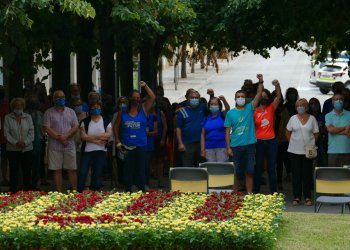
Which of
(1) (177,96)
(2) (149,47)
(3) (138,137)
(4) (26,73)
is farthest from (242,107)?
(1) (177,96)

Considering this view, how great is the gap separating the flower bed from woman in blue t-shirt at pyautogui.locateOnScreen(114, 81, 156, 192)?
4.21 m

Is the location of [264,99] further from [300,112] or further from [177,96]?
[177,96]

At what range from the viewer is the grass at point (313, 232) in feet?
43.7

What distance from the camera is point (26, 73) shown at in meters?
23.6

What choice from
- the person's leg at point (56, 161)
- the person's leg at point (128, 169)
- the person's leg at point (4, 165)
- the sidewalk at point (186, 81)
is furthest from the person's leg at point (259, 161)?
the sidewalk at point (186, 81)

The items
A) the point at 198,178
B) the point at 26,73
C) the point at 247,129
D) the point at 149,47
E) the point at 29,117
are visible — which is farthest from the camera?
the point at 149,47

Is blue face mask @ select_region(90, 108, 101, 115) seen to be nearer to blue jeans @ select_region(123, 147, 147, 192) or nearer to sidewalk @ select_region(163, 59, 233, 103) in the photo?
blue jeans @ select_region(123, 147, 147, 192)

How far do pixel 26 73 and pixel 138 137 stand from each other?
452cm

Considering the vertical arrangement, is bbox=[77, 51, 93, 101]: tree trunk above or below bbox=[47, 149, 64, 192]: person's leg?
above

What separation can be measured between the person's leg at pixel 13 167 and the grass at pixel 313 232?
664cm

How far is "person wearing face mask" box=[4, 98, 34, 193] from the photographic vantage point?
68.6 ft

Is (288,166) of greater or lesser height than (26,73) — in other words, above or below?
below

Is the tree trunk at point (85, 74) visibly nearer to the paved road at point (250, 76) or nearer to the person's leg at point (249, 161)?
the person's leg at point (249, 161)

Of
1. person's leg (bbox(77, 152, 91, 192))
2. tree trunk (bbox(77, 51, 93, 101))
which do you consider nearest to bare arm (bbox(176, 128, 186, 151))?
person's leg (bbox(77, 152, 91, 192))
